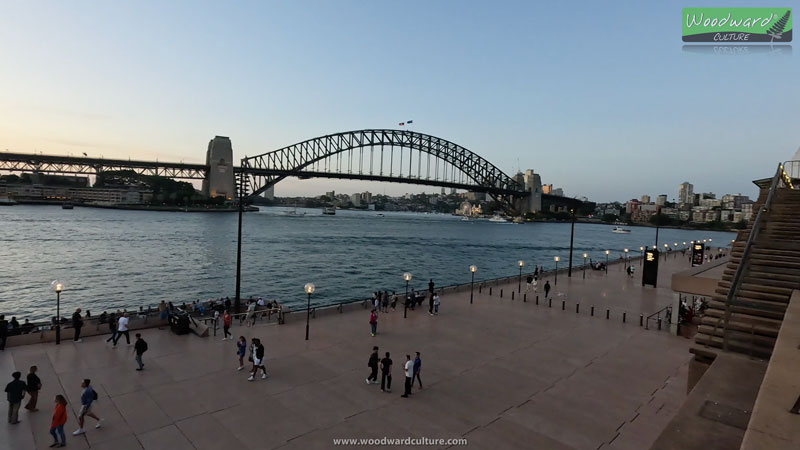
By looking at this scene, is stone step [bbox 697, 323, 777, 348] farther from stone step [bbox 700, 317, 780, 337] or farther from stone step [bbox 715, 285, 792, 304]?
stone step [bbox 715, 285, 792, 304]

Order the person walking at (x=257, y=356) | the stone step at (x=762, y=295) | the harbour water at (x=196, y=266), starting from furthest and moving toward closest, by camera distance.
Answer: the harbour water at (x=196, y=266), the person walking at (x=257, y=356), the stone step at (x=762, y=295)

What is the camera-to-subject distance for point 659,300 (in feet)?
72.6

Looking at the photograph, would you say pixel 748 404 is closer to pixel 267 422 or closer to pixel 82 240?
pixel 267 422

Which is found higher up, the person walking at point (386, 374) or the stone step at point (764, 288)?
the stone step at point (764, 288)

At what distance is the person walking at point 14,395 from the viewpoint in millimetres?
7367

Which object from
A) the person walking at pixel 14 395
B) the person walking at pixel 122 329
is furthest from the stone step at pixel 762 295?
the person walking at pixel 122 329

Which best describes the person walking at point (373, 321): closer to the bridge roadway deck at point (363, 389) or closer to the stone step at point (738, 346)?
the bridge roadway deck at point (363, 389)

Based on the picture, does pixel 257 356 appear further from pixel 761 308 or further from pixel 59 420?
pixel 761 308

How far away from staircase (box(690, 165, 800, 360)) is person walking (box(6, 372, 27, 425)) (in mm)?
12069

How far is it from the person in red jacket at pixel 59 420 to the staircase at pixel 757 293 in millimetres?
10812

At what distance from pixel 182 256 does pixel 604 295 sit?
4393 cm

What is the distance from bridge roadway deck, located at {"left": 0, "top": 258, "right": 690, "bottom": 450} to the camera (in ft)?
25.0

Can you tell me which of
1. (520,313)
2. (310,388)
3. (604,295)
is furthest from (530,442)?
(604,295)

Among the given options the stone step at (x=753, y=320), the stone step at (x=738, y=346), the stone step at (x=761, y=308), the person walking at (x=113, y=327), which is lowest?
the person walking at (x=113, y=327)
